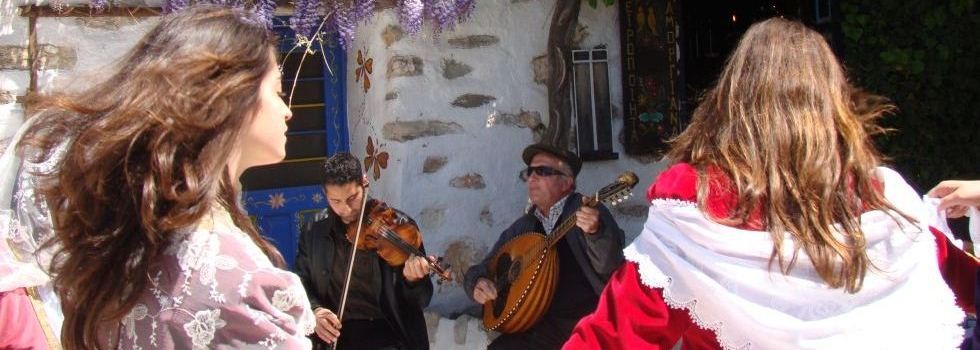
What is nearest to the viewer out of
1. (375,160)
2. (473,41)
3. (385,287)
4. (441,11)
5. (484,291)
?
(385,287)

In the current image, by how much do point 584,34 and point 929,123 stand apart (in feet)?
5.88

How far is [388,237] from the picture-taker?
355cm

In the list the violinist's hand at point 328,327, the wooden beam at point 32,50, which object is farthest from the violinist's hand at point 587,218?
the wooden beam at point 32,50

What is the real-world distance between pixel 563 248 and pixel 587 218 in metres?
0.27

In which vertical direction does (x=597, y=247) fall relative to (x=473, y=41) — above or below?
below

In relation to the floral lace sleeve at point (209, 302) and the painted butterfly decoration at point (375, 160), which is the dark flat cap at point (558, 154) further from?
the floral lace sleeve at point (209, 302)

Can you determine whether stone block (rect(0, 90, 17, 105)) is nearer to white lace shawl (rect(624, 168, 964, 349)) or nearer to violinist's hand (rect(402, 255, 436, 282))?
violinist's hand (rect(402, 255, 436, 282))

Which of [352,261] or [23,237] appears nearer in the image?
[23,237]

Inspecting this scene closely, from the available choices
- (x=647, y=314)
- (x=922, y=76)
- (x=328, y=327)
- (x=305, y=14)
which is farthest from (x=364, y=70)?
(x=647, y=314)

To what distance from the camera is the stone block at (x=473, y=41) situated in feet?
14.7

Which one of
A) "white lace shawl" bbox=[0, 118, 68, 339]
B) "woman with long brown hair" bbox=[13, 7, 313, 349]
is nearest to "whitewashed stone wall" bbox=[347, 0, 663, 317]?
"white lace shawl" bbox=[0, 118, 68, 339]

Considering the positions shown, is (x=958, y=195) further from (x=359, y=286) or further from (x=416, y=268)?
(x=359, y=286)

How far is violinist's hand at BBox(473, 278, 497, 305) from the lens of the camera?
12.6ft

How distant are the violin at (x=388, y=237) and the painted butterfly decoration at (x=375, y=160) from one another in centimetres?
94
